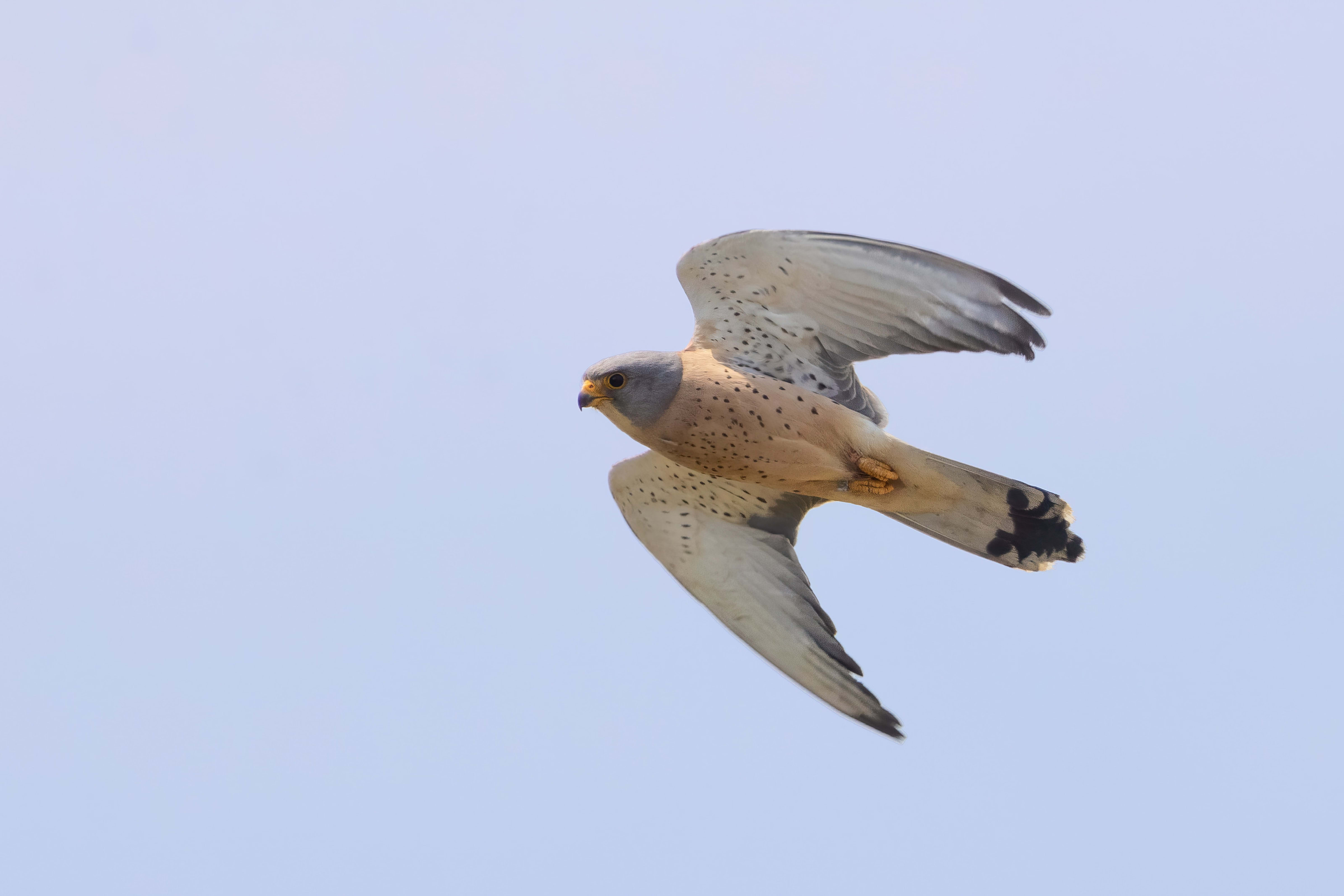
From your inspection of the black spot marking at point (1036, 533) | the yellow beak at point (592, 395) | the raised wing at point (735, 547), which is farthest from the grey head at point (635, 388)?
the black spot marking at point (1036, 533)

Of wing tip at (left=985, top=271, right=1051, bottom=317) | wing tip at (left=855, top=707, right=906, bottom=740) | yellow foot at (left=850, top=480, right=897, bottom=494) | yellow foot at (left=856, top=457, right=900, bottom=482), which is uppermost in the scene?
wing tip at (left=985, top=271, right=1051, bottom=317)

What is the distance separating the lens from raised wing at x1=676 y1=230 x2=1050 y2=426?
5.69 m

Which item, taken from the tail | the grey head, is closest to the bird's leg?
the tail

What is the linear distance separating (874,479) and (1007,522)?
75 cm

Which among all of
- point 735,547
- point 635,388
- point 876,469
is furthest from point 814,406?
point 735,547

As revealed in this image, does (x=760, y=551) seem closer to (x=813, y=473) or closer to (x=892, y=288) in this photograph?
(x=813, y=473)

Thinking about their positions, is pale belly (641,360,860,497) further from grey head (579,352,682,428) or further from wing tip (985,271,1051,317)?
wing tip (985,271,1051,317)

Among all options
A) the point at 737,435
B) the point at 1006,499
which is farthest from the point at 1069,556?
the point at 737,435

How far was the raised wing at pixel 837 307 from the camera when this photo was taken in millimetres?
5691

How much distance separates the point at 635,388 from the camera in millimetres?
6008

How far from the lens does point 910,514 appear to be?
6.47 m

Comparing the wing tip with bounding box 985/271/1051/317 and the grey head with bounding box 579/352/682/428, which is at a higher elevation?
the wing tip with bounding box 985/271/1051/317

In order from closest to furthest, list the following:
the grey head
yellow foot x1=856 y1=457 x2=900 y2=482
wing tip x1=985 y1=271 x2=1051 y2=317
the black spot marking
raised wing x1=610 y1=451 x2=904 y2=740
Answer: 1. wing tip x1=985 y1=271 x2=1051 y2=317
2. the grey head
3. yellow foot x1=856 y1=457 x2=900 y2=482
4. the black spot marking
5. raised wing x1=610 y1=451 x2=904 y2=740

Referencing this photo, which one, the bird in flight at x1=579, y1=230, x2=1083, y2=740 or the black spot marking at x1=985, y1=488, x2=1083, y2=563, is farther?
the black spot marking at x1=985, y1=488, x2=1083, y2=563
